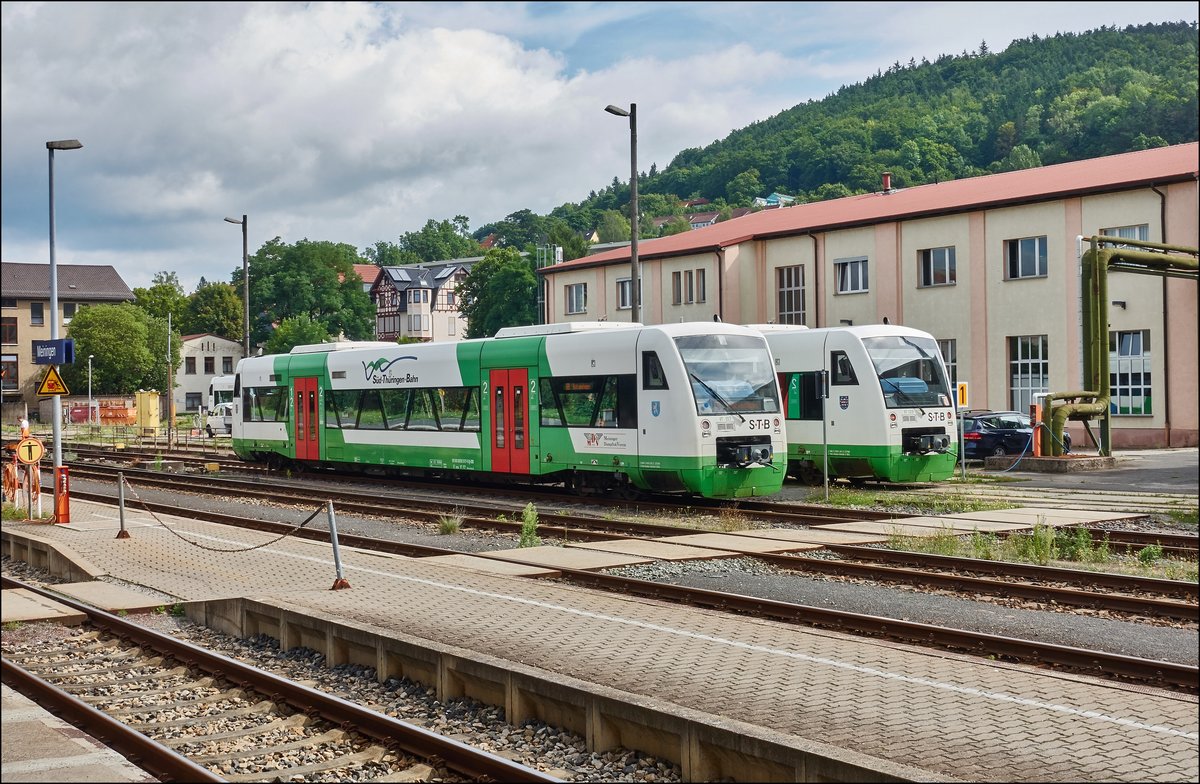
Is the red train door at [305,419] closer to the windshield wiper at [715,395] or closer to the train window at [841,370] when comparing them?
the train window at [841,370]

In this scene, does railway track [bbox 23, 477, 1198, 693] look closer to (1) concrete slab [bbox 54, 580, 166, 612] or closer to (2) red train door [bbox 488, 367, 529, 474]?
(1) concrete slab [bbox 54, 580, 166, 612]

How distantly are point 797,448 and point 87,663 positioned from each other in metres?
17.2

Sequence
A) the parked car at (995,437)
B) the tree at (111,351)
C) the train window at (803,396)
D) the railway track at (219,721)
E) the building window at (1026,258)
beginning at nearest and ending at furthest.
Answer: the railway track at (219,721) < the train window at (803,396) < the parked car at (995,437) < the building window at (1026,258) < the tree at (111,351)

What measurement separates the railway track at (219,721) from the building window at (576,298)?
46.5 m

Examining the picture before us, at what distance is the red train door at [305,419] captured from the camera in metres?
31.5

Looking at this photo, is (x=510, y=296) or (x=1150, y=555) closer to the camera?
(x=1150, y=555)

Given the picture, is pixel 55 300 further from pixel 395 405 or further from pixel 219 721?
pixel 219 721

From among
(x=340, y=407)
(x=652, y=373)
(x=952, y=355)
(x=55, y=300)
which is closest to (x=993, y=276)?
(x=952, y=355)

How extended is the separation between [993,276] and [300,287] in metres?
82.0

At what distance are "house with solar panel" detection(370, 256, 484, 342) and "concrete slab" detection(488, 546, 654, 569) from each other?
390 feet

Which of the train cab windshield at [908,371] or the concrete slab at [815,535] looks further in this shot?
the train cab windshield at [908,371]

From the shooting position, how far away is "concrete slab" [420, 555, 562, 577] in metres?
13.8

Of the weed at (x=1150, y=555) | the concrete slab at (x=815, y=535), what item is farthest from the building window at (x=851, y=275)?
the weed at (x=1150, y=555)

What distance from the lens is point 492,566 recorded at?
14398 mm
